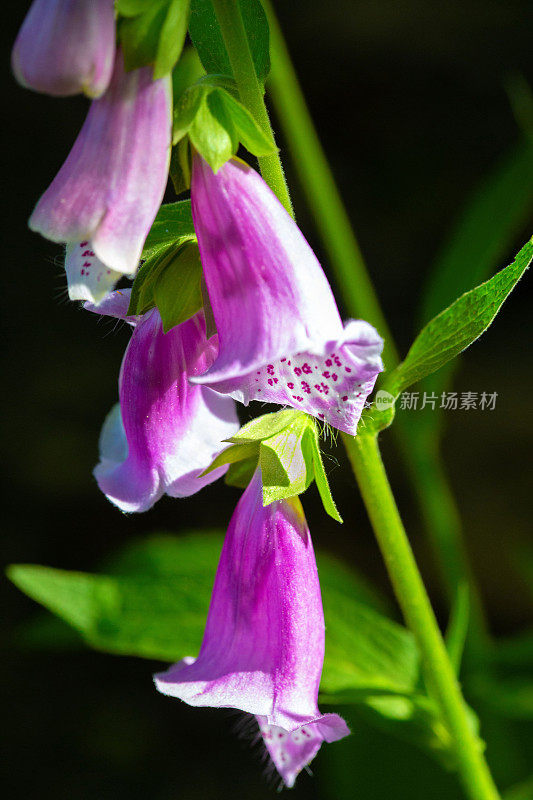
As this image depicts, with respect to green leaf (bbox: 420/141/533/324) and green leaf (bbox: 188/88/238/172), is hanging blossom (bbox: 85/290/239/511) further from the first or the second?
green leaf (bbox: 420/141/533/324)

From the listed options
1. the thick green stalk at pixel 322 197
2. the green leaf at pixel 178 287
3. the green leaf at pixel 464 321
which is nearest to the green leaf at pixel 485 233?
the thick green stalk at pixel 322 197

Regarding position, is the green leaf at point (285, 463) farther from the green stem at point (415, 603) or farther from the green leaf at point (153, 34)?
the green leaf at point (153, 34)

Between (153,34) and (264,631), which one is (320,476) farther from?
(153,34)

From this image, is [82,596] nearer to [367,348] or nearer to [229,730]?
[367,348]

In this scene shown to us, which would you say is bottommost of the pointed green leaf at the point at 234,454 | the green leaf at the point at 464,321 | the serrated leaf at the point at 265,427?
the pointed green leaf at the point at 234,454

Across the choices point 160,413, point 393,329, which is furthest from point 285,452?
point 393,329

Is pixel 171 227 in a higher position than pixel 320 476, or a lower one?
higher
